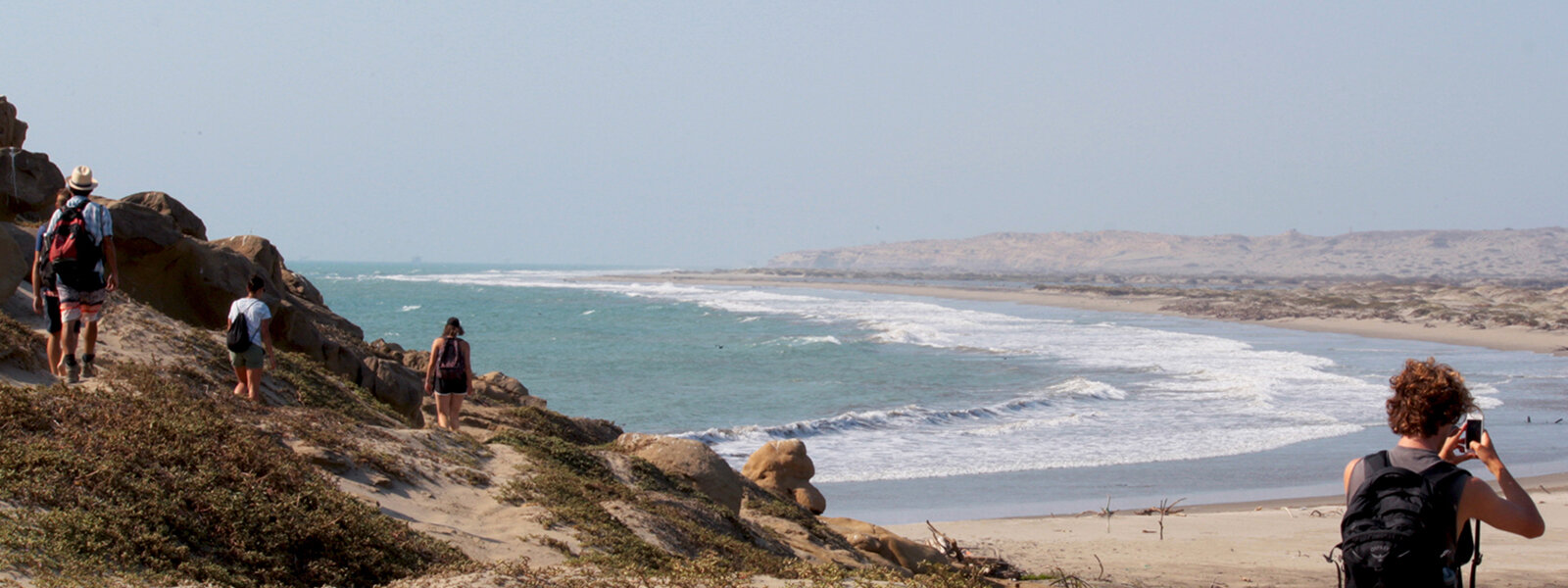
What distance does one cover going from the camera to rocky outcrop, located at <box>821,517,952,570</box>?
8.58 m

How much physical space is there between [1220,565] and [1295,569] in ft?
1.97

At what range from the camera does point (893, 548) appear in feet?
28.6

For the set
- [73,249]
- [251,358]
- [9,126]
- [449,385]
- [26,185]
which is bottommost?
[449,385]

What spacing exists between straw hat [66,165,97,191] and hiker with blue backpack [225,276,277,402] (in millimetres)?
1360

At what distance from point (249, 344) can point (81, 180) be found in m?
1.59

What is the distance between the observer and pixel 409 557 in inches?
214

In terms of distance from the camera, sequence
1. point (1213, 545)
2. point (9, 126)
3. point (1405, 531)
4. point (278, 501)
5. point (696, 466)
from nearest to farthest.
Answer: point (1405, 531) < point (278, 501) < point (696, 466) < point (1213, 545) < point (9, 126)

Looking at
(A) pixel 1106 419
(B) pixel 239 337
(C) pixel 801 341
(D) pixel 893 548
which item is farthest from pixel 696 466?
(C) pixel 801 341

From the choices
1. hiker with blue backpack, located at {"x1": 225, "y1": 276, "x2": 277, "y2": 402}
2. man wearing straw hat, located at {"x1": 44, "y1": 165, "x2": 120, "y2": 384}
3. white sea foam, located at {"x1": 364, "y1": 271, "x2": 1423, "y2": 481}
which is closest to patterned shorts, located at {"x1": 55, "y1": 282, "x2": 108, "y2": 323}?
man wearing straw hat, located at {"x1": 44, "y1": 165, "x2": 120, "y2": 384}

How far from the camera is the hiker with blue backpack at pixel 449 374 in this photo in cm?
963

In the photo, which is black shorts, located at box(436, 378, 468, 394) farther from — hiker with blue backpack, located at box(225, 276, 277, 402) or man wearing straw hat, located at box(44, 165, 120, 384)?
man wearing straw hat, located at box(44, 165, 120, 384)

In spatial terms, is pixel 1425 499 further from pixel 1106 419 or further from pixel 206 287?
pixel 1106 419

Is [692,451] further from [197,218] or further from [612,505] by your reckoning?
[197,218]

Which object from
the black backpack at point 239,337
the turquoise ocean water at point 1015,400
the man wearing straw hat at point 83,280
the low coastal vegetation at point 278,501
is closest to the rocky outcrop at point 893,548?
the low coastal vegetation at point 278,501
